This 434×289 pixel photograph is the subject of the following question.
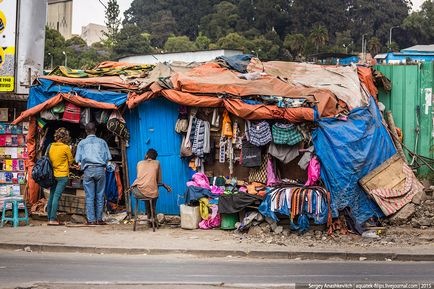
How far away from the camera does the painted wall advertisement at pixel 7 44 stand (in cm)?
1497

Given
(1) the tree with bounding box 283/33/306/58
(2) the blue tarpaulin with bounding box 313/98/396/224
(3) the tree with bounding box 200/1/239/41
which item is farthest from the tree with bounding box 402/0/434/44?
(2) the blue tarpaulin with bounding box 313/98/396/224

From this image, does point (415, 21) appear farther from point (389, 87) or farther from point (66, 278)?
point (66, 278)

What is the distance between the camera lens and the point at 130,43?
88438 mm

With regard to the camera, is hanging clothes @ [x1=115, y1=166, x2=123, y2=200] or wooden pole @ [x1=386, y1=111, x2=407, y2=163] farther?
hanging clothes @ [x1=115, y1=166, x2=123, y2=200]

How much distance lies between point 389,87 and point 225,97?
4220mm

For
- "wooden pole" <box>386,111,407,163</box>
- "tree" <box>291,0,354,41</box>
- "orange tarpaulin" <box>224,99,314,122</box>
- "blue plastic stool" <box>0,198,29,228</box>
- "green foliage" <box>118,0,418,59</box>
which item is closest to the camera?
"orange tarpaulin" <box>224,99,314,122</box>

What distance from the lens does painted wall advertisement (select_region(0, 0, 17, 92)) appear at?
15.0 metres

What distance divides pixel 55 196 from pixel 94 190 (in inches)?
30.9

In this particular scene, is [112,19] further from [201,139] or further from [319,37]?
[201,139]

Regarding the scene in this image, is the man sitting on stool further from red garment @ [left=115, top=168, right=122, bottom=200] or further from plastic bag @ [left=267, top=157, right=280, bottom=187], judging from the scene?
plastic bag @ [left=267, top=157, right=280, bottom=187]

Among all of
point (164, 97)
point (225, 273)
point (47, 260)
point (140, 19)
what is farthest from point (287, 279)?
point (140, 19)

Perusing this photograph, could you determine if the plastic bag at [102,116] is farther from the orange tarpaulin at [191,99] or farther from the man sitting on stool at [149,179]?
the man sitting on stool at [149,179]

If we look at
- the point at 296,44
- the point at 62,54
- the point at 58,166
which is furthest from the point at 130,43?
the point at 58,166

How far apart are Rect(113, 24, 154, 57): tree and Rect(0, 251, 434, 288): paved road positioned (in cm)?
7696
